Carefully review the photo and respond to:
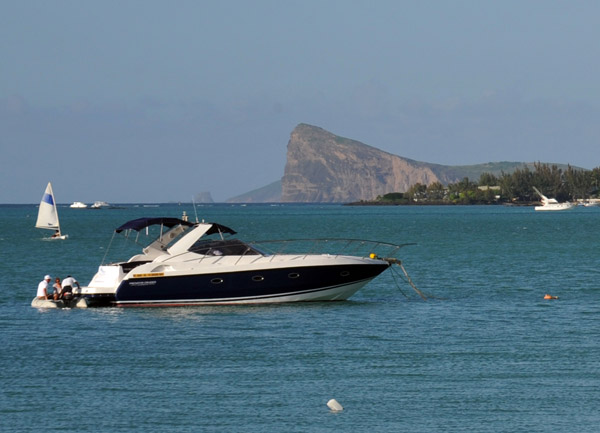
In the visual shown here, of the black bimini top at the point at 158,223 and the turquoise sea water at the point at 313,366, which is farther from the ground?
the black bimini top at the point at 158,223

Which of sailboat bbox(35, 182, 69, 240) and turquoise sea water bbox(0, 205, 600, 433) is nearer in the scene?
turquoise sea water bbox(0, 205, 600, 433)

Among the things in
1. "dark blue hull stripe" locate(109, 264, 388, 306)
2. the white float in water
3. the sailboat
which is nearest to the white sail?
the sailboat

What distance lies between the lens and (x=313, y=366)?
90.2 ft

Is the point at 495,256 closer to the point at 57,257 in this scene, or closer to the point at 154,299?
the point at 57,257

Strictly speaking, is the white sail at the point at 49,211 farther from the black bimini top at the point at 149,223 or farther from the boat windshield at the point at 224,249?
the boat windshield at the point at 224,249

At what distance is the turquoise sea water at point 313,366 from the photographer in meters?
21.7

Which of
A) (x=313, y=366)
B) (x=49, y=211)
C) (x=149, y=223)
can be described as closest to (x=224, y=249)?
(x=149, y=223)

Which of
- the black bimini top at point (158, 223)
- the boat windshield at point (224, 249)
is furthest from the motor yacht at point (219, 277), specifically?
the black bimini top at point (158, 223)

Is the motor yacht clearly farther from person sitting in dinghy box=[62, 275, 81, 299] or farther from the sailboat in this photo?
the sailboat

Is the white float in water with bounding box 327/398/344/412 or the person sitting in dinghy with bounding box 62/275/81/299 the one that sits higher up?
the person sitting in dinghy with bounding box 62/275/81/299

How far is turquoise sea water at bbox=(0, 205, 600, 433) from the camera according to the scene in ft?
71.1

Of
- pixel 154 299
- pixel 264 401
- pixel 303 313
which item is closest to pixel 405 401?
pixel 264 401

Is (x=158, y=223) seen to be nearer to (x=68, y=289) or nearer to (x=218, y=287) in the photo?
(x=68, y=289)

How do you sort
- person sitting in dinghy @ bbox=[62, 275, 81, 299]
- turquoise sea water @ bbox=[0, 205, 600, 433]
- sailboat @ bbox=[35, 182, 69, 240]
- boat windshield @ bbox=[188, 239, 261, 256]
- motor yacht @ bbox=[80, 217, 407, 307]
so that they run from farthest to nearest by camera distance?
sailboat @ bbox=[35, 182, 69, 240]
person sitting in dinghy @ bbox=[62, 275, 81, 299]
boat windshield @ bbox=[188, 239, 261, 256]
motor yacht @ bbox=[80, 217, 407, 307]
turquoise sea water @ bbox=[0, 205, 600, 433]
